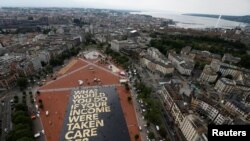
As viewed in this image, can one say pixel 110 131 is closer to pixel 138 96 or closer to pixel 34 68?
pixel 138 96

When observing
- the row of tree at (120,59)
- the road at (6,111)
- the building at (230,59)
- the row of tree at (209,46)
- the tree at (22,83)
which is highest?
the row of tree at (209,46)

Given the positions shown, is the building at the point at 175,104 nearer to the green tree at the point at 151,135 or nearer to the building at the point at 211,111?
the building at the point at 211,111

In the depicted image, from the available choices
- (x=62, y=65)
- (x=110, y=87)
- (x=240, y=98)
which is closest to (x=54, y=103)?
(x=110, y=87)

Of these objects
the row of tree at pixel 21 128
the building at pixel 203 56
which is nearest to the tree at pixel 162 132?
the row of tree at pixel 21 128

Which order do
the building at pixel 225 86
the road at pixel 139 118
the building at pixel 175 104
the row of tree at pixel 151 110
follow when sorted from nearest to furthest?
the road at pixel 139 118, the row of tree at pixel 151 110, the building at pixel 175 104, the building at pixel 225 86

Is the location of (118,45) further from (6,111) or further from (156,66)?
(6,111)

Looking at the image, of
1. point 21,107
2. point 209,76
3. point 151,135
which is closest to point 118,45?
point 209,76

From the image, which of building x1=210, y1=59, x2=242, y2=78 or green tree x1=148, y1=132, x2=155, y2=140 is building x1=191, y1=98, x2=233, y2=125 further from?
building x1=210, y1=59, x2=242, y2=78

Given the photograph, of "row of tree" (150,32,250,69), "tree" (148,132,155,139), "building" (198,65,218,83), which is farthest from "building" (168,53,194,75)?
"tree" (148,132,155,139)
